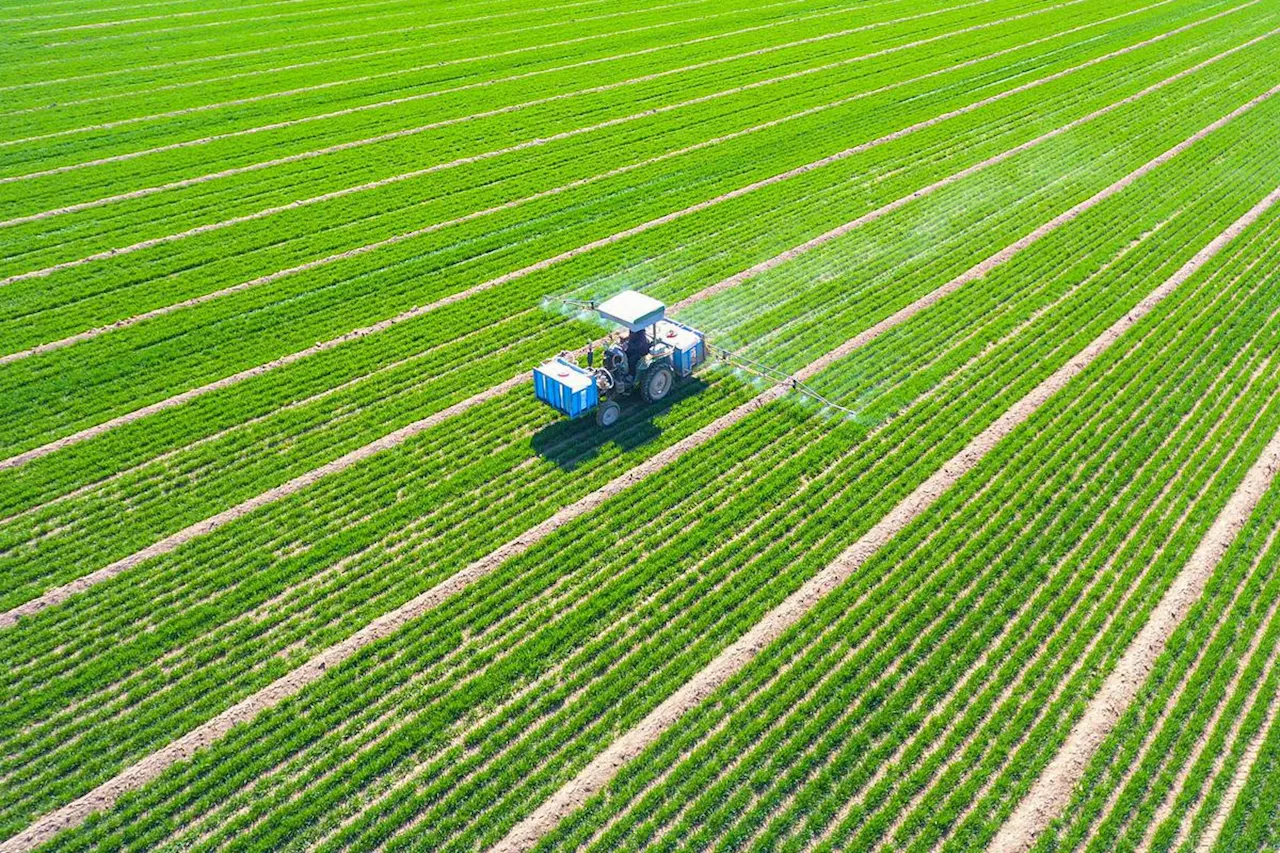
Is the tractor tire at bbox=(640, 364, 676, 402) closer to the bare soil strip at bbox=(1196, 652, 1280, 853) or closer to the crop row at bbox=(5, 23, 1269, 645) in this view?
the crop row at bbox=(5, 23, 1269, 645)

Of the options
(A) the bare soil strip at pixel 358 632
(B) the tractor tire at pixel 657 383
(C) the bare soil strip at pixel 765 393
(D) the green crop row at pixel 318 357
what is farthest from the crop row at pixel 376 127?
(A) the bare soil strip at pixel 358 632

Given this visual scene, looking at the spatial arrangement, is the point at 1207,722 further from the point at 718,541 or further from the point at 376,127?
the point at 376,127

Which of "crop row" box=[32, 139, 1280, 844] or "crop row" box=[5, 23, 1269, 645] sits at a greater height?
"crop row" box=[5, 23, 1269, 645]

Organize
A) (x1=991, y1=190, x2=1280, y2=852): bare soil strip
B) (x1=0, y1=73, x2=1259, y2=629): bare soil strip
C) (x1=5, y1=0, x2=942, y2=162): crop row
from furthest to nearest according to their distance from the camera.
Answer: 1. (x1=5, y1=0, x2=942, y2=162): crop row
2. (x1=0, y1=73, x2=1259, y2=629): bare soil strip
3. (x1=991, y1=190, x2=1280, y2=852): bare soil strip

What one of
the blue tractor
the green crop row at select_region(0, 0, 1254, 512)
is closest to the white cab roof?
the blue tractor

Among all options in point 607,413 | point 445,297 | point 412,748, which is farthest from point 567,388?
point 412,748

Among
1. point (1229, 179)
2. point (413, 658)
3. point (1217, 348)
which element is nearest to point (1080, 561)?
point (1217, 348)

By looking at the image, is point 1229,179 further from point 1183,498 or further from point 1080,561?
point 1080,561
